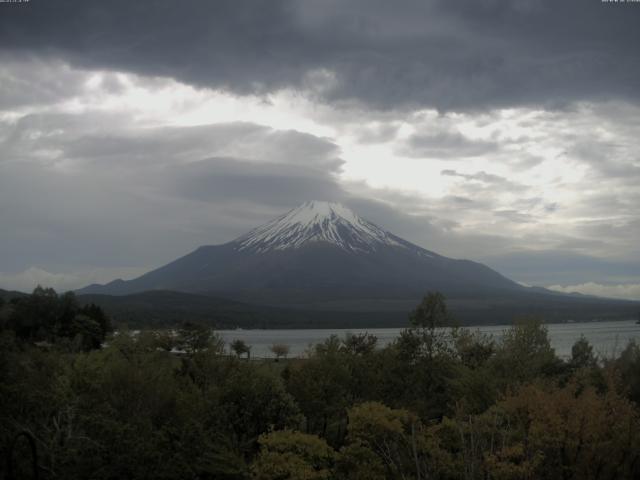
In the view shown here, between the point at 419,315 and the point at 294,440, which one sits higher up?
the point at 419,315

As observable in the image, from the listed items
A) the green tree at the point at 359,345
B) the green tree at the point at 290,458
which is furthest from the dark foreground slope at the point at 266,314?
the green tree at the point at 290,458

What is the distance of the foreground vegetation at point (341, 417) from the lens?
840 inches

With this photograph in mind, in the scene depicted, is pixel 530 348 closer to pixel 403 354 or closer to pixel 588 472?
pixel 403 354

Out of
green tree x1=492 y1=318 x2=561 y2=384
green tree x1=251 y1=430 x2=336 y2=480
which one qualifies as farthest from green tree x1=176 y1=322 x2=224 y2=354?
green tree x1=251 y1=430 x2=336 y2=480

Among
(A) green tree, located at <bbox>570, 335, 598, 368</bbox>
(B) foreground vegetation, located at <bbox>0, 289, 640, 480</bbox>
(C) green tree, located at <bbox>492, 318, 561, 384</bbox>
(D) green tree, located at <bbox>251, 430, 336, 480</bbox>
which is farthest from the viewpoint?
(A) green tree, located at <bbox>570, 335, 598, 368</bbox>

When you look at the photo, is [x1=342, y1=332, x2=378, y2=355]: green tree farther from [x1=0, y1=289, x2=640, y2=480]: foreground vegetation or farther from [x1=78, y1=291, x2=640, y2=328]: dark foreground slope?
[x1=78, y1=291, x2=640, y2=328]: dark foreground slope

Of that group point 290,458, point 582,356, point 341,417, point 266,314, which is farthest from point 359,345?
point 266,314

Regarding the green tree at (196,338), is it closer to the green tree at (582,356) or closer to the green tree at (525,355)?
the green tree at (525,355)

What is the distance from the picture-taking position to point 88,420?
22859 mm

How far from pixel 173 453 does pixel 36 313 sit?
6321 centimetres

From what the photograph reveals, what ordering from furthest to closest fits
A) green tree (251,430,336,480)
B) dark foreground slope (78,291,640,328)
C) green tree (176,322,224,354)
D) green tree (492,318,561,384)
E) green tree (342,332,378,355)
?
dark foreground slope (78,291,640,328) < green tree (176,322,224,354) < green tree (342,332,378,355) < green tree (492,318,561,384) < green tree (251,430,336,480)

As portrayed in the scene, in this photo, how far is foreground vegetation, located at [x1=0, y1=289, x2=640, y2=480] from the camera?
2133 centimetres

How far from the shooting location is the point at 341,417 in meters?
34.9

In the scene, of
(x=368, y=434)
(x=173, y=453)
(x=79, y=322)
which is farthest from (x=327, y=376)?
(x=79, y=322)
